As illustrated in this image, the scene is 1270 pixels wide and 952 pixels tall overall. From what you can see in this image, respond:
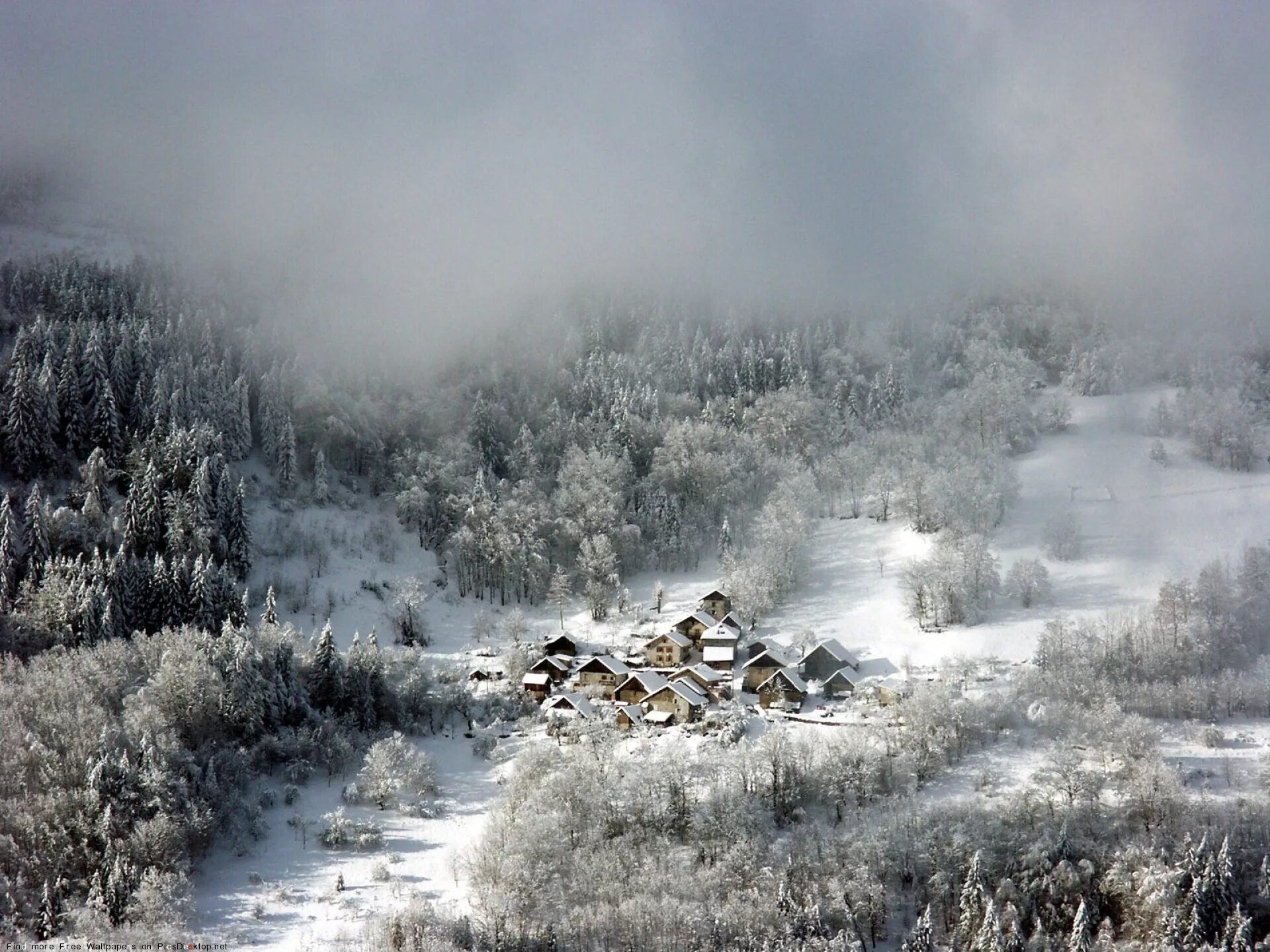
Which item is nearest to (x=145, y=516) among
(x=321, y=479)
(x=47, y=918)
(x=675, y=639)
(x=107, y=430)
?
(x=107, y=430)

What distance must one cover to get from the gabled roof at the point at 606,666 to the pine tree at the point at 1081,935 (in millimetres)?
34945

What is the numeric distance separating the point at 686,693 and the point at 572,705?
25.7ft

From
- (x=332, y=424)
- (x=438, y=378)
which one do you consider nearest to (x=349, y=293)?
(x=438, y=378)

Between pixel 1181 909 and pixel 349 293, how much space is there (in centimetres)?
12071

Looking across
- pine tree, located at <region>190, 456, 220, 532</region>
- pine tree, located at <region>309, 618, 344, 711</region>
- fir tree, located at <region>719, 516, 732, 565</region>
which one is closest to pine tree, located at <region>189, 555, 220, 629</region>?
pine tree, located at <region>190, 456, 220, 532</region>

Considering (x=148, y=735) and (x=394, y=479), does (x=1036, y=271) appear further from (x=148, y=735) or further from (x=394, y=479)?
(x=148, y=735)

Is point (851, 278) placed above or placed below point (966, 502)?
above

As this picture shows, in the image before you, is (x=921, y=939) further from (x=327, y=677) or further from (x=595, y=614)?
(x=595, y=614)

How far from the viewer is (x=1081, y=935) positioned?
45875 millimetres

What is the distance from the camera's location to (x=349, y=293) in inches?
5423

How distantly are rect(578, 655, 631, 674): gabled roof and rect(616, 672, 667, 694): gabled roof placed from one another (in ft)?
5.04

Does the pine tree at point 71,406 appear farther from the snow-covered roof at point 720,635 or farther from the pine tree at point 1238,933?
the pine tree at point 1238,933

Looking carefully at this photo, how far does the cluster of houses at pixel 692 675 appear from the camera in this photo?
6844 cm

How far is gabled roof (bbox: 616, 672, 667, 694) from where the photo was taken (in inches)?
2763
